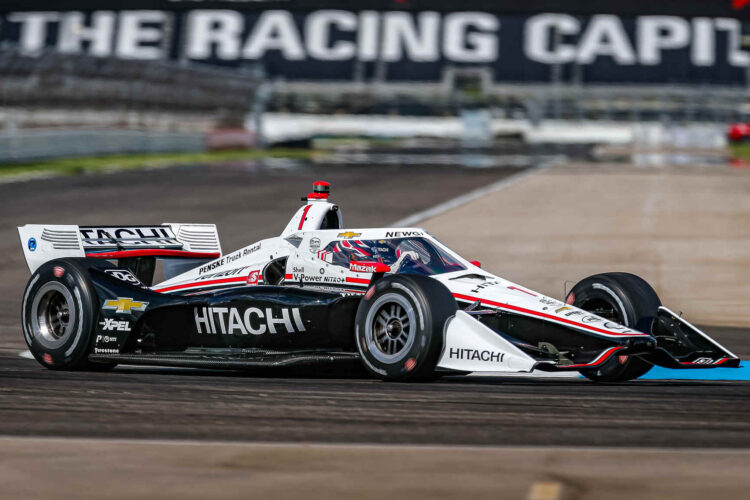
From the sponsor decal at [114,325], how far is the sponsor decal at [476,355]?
8.06 ft

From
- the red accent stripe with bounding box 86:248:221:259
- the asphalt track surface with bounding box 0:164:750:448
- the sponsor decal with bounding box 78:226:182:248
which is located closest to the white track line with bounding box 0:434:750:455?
the asphalt track surface with bounding box 0:164:750:448

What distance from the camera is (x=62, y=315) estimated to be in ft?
30.2

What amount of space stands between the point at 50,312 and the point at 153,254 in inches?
49.3

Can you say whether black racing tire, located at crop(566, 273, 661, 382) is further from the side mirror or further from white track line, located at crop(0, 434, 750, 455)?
white track line, located at crop(0, 434, 750, 455)

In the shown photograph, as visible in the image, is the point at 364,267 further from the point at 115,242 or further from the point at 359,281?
the point at 115,242

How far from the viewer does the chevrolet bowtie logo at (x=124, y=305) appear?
9008 millimetres

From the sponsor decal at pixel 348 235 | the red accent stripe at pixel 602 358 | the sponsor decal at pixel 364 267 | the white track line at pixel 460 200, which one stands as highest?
the sponsor decal at pixel 348 235

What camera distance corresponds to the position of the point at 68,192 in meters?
26.3

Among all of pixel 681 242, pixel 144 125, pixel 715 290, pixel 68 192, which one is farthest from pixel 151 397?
pixel 144 125

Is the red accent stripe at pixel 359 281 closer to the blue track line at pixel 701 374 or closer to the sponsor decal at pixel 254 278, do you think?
the sponsor decal at pixel 254 278

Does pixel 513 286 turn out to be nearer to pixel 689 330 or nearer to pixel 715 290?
pixel 689 330

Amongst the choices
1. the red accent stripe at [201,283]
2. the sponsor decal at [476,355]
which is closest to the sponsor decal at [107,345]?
the red accent stripe at [201,283]

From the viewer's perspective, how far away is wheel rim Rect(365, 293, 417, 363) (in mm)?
7883

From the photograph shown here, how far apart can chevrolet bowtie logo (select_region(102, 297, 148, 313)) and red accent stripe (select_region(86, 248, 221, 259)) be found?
2.55 feet
